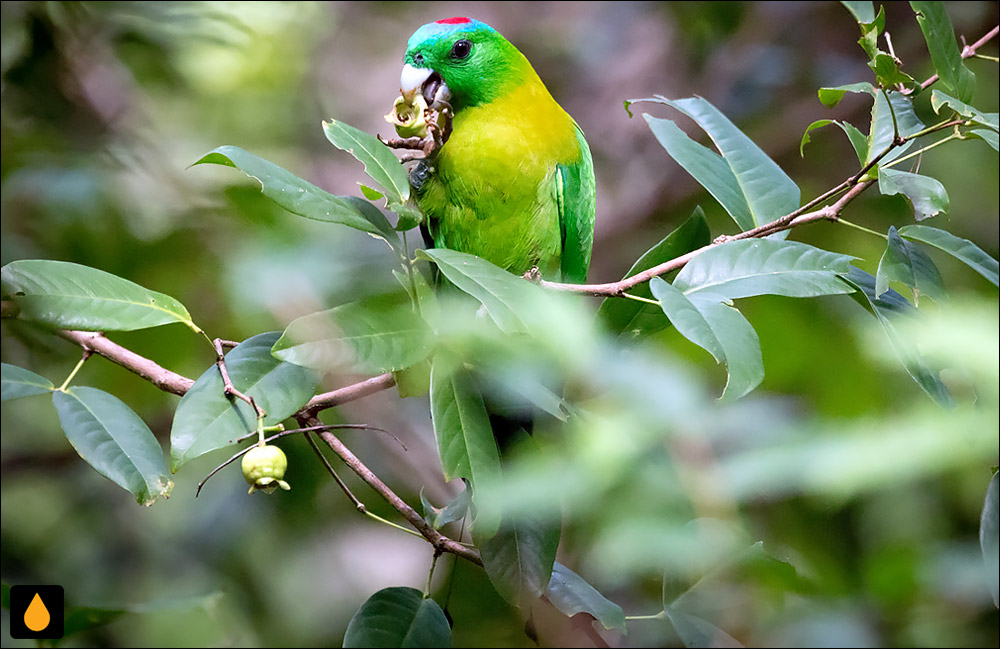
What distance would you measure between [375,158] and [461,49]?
677 mm

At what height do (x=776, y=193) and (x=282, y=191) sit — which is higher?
(x=282, y=191)

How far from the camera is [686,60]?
11.1 feet

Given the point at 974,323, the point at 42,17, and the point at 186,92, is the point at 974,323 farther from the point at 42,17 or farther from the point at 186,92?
the point at 186,92

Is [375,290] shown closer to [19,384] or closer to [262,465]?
[262,465]

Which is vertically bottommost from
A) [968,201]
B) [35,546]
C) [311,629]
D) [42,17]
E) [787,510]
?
[311,629]

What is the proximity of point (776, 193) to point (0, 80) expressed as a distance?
1.69 metres

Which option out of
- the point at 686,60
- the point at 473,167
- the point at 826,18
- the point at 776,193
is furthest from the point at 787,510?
the point at 826,18

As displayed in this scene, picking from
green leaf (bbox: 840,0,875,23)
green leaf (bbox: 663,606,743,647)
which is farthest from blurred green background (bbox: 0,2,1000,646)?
green leaf (bbox: 840,0,875,23)

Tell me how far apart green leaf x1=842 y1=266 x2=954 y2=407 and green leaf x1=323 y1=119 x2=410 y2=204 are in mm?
536

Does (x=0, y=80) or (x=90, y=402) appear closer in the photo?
(x=90, y=402)

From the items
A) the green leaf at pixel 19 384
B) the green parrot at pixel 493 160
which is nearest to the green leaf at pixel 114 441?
the green leaf at pixel 19 384

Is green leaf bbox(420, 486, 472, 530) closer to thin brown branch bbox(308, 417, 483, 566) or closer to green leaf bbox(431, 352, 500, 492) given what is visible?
thin brown branch bbox(308, 417, 483, 566)

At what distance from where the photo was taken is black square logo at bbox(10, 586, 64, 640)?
1072mm

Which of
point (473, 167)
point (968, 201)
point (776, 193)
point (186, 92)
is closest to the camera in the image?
point (776, 193)
